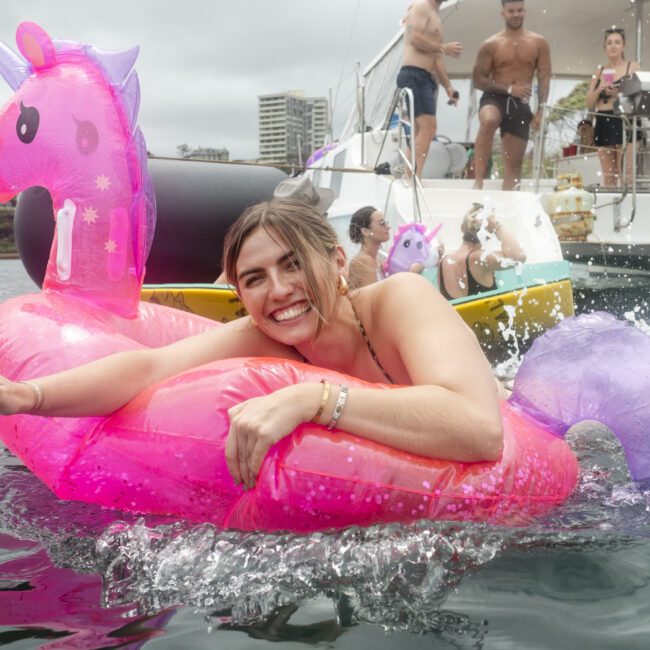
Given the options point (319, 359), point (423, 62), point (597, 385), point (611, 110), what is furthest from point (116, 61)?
point (611, 110)

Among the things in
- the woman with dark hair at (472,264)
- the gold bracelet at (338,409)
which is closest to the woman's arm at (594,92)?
the woman with dark hair at (472,264)

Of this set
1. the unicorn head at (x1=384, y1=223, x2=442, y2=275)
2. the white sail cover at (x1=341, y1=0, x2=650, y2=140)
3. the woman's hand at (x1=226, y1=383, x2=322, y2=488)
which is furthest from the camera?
the white sail cover at (x1=341, y1=0, x2=650, y2=140)

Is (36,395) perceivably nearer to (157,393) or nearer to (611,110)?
(157,393)

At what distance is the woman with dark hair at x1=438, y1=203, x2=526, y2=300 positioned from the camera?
19.2 ft

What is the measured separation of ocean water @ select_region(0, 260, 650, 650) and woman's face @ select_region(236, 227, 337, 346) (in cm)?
60

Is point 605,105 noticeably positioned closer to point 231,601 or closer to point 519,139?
point 519,139

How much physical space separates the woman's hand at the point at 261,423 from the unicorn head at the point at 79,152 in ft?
5.03

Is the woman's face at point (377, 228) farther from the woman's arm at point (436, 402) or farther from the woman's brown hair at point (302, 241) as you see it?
the woman's arm at point (436, 402)

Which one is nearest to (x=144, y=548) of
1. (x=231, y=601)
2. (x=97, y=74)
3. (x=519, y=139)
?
(x=231, y=601)

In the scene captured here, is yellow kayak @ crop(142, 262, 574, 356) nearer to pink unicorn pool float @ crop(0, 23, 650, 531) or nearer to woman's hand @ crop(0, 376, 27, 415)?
pink unicorn pool float @ crop(0, 23, 650, 531)

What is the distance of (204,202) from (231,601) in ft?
14.0

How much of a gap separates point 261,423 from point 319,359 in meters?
0.61

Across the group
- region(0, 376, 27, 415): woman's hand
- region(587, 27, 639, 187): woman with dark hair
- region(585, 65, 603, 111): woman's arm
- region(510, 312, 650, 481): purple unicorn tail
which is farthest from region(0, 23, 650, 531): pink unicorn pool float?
region(585, 65, 603, 111): woman's arm

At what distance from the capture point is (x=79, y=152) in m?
3.23
